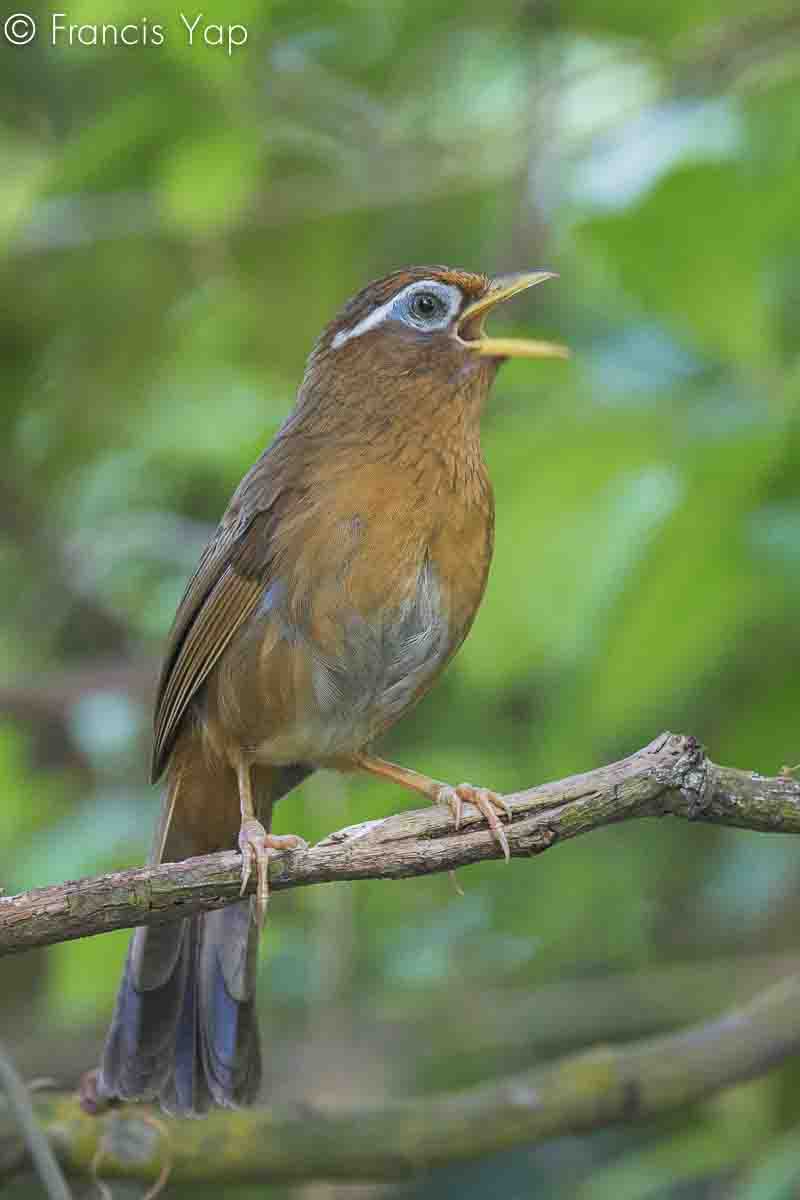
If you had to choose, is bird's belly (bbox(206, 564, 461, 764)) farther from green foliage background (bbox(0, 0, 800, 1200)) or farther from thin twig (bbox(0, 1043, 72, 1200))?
thin twig (bbox(0, 1043, 72, 1200))

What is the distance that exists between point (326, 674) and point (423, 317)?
3.12ft

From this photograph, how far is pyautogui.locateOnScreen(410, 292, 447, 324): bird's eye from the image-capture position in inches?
159

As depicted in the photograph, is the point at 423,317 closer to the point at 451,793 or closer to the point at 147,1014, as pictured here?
the point at 451,793

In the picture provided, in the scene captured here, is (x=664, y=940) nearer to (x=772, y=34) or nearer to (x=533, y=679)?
(x=533, y=679)

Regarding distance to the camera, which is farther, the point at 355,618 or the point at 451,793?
the point at 355,618

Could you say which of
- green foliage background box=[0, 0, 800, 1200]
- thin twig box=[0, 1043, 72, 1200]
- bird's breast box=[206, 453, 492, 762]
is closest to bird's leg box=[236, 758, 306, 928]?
bird's breast box=[206, 453, 492, 762]

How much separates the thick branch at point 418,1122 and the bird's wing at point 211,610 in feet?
2.75

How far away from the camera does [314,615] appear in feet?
11.9

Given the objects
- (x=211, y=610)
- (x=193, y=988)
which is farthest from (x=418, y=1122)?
(x=211, y=610)

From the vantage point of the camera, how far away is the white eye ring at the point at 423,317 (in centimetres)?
402

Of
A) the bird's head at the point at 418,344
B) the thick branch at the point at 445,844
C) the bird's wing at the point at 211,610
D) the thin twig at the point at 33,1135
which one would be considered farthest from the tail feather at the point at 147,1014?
the bird's head at the point at 418,344

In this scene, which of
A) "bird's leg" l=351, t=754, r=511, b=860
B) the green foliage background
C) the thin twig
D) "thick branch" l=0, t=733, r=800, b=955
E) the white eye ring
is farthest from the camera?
the white eye ring

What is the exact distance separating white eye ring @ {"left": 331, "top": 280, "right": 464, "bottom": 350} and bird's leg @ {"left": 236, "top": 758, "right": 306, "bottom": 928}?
44.4 inches

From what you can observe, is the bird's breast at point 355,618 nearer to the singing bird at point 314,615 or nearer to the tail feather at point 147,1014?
the singing bird at point 314,615
